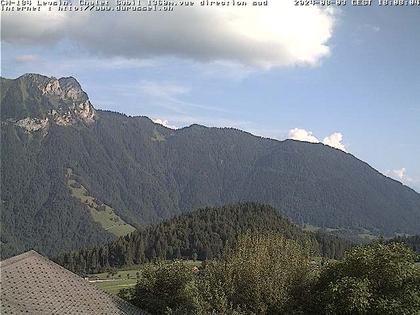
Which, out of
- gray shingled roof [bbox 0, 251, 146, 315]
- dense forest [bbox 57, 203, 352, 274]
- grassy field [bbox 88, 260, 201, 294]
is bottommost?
grassy field [bbox 88, 260, 201, 294]

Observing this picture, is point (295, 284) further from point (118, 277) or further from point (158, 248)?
point (158, 248)

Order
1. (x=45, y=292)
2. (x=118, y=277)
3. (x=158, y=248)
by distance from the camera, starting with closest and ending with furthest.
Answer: (x=45, y=292)
(x=118, y=277)
(x=158, y=248)

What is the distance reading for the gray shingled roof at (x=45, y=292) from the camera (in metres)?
23.6

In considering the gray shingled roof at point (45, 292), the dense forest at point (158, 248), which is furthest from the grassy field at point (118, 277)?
the gray shingled roof at point (45, 292)

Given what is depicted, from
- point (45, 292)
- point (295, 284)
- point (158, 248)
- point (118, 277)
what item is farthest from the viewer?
point (158, 248)

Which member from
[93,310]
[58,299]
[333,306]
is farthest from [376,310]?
[58,299]

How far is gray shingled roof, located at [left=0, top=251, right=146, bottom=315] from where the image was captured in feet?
77.6

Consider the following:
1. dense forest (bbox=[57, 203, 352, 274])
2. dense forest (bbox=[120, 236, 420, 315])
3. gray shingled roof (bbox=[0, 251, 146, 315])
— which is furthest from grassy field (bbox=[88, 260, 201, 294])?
gray shingled roof (bbox=[0, 251, 146, 315])

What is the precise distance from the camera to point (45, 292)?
25.5 m

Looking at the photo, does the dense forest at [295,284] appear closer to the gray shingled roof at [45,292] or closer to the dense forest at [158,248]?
the gray shingled roof at [45,292]

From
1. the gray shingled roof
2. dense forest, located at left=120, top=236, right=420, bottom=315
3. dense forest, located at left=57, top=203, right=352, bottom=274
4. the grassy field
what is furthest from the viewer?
dense forest, located at left=57, top=203, right=352, bottom=274

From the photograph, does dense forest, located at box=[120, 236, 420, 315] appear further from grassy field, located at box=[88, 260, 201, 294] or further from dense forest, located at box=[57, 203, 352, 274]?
dense forest, located at box=[57, 203, 352, 274]

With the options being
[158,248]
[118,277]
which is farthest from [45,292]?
[158,248]

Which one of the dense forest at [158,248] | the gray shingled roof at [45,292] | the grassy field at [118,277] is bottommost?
the grassy field at [118,277]
